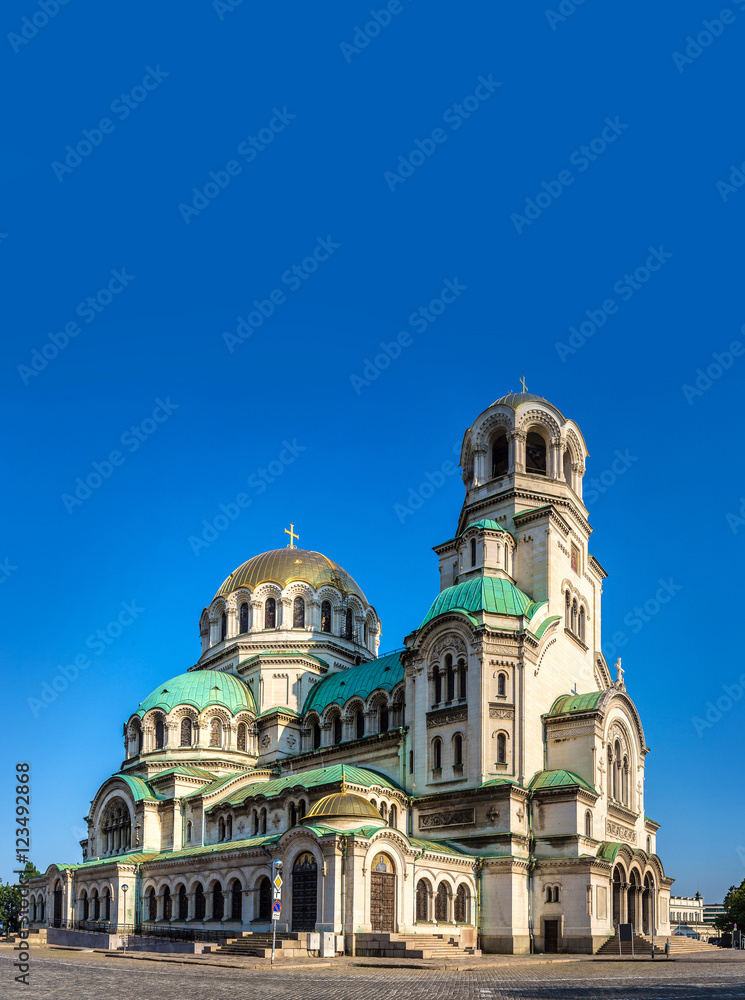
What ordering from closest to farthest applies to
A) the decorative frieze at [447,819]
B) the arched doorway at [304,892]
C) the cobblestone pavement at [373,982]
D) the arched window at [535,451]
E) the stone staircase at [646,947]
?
the cobblestone pavement at [373,982]
the arched doorway at [304,892]
the stone staircase at [646,947]
the decorative frieze at [447,819]
the arched window at [535,451]

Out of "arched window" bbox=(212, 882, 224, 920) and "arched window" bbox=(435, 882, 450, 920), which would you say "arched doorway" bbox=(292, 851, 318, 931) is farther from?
"arched window" bbox=(212, 882, 224, 920)

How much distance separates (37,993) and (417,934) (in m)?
21.1

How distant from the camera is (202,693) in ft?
183

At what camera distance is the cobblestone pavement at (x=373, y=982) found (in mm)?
19763

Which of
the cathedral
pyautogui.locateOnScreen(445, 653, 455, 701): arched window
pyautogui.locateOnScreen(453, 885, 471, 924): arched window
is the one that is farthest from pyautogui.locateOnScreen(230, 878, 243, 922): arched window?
pyautogui.locateOnScreen(445, 653, 455, 701): arched window

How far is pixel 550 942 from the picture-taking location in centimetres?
3934

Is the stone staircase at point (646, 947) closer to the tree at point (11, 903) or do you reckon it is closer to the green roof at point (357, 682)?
the green roof at point (357, 682)

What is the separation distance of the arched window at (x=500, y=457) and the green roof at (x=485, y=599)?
7152 millimetres

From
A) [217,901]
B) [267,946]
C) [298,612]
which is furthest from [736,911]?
[267,946]

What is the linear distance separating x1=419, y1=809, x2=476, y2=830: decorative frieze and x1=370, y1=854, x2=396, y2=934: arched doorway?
520 centimetres

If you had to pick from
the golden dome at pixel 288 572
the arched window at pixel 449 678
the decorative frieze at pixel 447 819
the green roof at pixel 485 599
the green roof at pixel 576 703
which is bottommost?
the decorative frieze at pixel 447 819

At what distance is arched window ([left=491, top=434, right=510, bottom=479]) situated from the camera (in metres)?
51.0

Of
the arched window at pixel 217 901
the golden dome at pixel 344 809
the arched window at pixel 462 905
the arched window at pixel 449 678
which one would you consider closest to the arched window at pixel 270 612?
the arched window at pixel 449 678

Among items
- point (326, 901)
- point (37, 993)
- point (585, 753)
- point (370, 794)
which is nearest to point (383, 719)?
point (370, 794)
